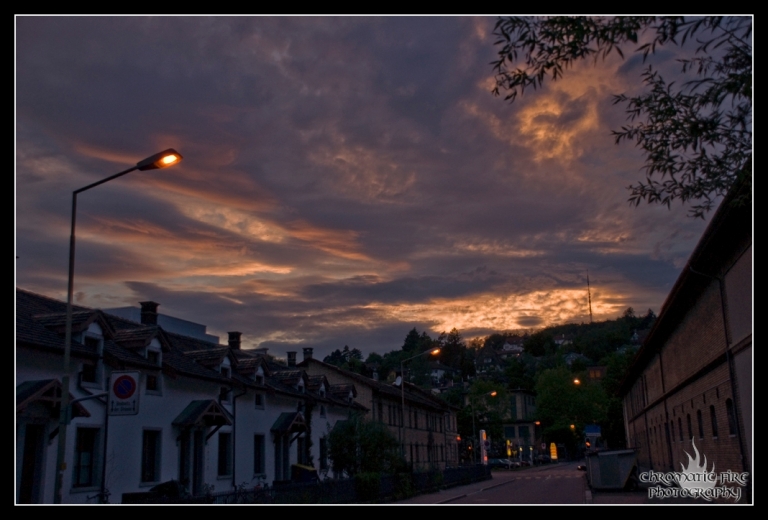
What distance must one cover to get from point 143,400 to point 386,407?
31.1m

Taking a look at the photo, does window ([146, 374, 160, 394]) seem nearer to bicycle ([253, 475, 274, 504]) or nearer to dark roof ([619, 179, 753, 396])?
bicycle ([253, 475, 274, 504])

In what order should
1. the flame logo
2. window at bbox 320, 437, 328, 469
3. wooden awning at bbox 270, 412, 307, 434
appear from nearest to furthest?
1. the flame logo
2. wooden awning at bbox 270, 412, 307, 434
3. window at bbox 320, 437, 328, 469

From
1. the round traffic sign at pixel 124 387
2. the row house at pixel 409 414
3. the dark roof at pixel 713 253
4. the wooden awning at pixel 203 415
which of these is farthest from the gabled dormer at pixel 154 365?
the row house at pixel 409 414

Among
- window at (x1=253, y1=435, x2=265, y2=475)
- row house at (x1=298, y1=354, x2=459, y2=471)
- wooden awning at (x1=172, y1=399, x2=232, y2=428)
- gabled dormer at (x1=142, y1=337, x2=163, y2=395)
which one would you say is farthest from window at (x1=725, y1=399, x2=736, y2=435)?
row house at (x1=298, y1=354, x2=459, y2=471)

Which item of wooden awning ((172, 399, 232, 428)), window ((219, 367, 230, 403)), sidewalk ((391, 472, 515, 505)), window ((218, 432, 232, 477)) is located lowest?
sidewalk ((391, 472, 515, 505))

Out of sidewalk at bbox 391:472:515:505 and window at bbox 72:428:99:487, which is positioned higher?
window at bbox 72:428:99:487

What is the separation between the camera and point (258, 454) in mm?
33125

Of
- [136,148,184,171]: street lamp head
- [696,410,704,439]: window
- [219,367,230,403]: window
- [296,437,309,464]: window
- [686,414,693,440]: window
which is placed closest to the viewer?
[136,148,184,171]: street lamp head

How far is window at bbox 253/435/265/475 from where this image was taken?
32.7m

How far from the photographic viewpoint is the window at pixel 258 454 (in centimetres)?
3269

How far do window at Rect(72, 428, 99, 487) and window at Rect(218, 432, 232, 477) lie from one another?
801cm

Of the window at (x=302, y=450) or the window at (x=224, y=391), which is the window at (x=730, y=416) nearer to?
the window at (x=224, y=391)

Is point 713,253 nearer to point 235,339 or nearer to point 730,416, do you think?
point 730,416
